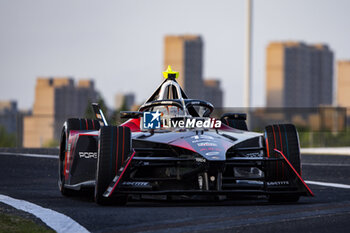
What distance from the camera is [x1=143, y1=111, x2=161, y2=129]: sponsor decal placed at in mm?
9219

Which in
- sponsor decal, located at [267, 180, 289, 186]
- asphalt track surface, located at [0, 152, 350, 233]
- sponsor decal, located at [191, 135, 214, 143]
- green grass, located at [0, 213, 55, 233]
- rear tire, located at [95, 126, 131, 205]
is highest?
sponsor decal, located at [191, 135, 214, 143]

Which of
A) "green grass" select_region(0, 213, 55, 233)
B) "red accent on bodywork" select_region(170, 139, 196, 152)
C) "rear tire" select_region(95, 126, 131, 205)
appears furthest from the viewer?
"red accent on bodywork" select_region(170, 139, 196, 152)

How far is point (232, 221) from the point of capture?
6727mm

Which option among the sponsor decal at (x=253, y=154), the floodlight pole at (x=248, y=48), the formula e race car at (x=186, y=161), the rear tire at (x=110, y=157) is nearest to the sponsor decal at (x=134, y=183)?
the formula e race car at (x=186, y=161)

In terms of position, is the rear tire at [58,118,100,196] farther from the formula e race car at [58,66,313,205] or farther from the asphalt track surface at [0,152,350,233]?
the formula e race car at [58,66,313,205]

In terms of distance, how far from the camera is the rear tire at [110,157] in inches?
320

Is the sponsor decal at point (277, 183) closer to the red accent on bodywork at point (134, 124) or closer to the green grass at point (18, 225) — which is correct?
the red accent on bodywork at point (134, 124)

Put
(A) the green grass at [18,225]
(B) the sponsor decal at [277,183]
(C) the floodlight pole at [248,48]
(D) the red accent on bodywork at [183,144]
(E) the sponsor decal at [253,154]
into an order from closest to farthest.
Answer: (A) the green grass at [18,225] < (D) the red accent on bodywork at [183,144] < (B) the sponsor decal at [277,183] < (E) the sponsor decal at [253,154] < (C) the floodlight pole at [248,48]

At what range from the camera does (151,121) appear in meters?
9.27

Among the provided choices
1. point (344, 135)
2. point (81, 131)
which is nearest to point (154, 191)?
point (81, 131)

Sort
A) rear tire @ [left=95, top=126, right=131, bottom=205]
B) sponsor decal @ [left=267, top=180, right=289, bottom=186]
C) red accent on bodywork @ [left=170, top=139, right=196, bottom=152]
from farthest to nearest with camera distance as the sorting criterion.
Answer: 1. sponsor decal @ [left=267, top=180, right=289, bottom=186]
2. red accent on bodywork @ [left=170, top=139, right=196, bottom=152]
3. rear tire @ [left=95, top=126, right=131, bottom=205]

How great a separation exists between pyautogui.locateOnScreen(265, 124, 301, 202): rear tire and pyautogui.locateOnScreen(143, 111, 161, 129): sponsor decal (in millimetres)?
1348

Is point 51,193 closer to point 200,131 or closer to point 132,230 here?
point 200,131

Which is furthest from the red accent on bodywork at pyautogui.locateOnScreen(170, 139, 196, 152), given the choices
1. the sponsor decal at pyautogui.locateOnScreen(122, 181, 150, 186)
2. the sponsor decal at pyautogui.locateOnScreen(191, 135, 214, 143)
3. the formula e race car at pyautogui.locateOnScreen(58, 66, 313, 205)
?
the sponsor decal at pyautogui.locateOnScreen(122, 181, 150, 186)
